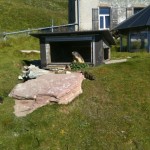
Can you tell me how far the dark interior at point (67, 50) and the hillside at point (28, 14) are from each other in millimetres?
27088

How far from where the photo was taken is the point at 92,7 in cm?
4362

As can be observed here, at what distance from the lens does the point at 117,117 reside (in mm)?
19562

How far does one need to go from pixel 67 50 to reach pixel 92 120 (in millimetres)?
14537

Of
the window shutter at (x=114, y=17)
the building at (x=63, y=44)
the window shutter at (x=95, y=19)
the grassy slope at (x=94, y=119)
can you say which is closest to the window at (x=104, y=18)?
the window shutter at (x=114, y=17)

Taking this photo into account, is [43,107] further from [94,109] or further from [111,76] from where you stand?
[111,76]

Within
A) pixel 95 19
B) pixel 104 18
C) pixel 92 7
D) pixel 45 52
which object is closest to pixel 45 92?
pixel 45 52

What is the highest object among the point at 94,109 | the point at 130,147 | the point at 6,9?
the point at 6,9

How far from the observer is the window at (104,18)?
146 ft

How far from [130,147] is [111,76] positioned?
23.7ft

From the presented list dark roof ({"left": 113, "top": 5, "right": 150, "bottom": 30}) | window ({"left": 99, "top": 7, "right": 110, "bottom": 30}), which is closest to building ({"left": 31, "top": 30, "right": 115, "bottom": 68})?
dark roof ({"left": 113, "top": 5, "right": 150, "bottom": 30})

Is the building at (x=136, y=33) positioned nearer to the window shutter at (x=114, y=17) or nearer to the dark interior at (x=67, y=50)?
the window shutter at (x=114, y=17)

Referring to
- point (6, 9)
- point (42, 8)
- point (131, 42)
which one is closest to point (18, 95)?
point (131, 42)

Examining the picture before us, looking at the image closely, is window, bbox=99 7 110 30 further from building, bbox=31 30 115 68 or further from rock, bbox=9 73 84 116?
rock, bbox=9 73 84 116

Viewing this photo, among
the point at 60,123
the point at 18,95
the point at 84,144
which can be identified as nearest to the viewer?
the point at 84,144
